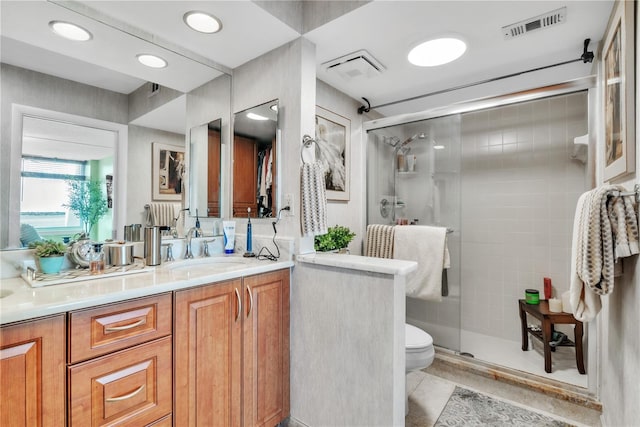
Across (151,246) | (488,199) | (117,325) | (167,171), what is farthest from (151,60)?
(488,199)

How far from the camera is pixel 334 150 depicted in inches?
97.5

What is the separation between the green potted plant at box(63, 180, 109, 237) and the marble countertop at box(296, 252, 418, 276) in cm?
103

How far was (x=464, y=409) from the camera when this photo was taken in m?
1.84

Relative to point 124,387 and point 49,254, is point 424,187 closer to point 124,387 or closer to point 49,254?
point 124,387

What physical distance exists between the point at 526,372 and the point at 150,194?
9.04ft

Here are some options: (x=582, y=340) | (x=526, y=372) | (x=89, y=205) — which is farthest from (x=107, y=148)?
(x=582, y=340)

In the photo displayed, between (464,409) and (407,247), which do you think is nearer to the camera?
(464,409)

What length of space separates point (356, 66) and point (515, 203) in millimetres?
1942

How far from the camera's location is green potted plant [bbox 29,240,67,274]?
1.27 m

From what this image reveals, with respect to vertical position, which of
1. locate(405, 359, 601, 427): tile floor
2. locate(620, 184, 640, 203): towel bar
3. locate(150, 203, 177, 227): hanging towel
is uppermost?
locate(620, 184, 640, 203): towel bar

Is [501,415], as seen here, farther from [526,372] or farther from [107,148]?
[107,148]

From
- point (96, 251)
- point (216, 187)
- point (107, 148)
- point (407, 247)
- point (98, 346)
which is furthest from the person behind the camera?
point (407, 247)

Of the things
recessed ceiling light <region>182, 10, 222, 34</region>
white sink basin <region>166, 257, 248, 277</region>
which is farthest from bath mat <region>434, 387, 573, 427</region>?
recessed ceiling light <region>182, 10, 222, 34</region>

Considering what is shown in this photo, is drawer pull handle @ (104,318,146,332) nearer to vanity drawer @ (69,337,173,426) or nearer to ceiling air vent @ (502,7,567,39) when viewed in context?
vanity drawer @ (69,337,173,426)
